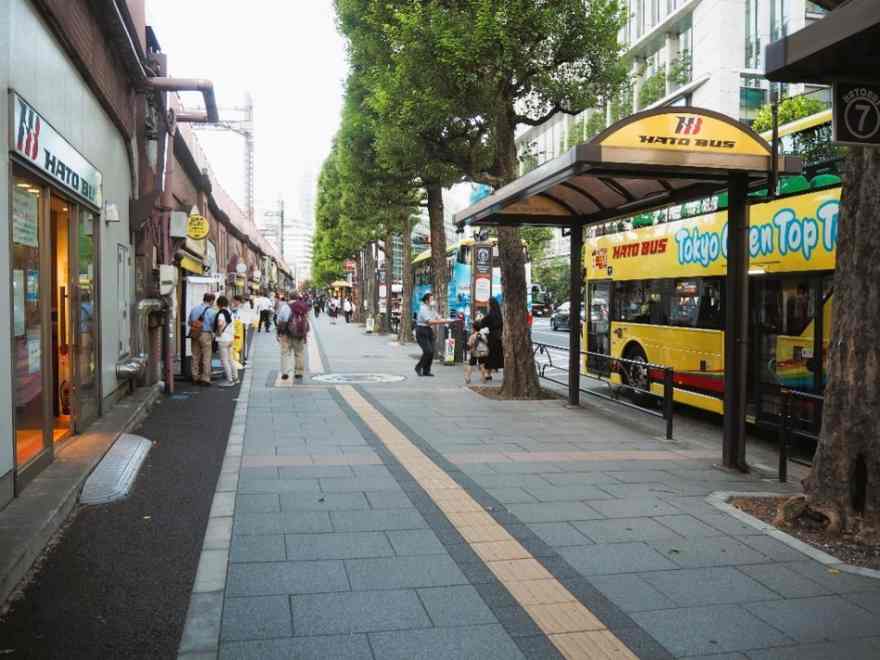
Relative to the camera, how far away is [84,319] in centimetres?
869

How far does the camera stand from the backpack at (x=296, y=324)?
1433 cm

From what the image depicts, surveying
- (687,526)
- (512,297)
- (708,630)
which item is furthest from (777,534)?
(512,297)

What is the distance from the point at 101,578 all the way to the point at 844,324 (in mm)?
4820

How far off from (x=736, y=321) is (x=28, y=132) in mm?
6085

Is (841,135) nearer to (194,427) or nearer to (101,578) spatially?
(101,578)

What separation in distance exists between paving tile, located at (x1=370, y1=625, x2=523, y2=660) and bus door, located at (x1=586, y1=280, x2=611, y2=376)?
9815mm

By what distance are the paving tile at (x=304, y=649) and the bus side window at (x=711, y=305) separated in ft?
25.7

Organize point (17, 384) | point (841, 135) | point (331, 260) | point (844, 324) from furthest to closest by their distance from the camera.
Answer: point (331, 260) → point (17, 384) → point (844, 324) → point (841, 135)

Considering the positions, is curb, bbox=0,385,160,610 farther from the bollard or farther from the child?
the child

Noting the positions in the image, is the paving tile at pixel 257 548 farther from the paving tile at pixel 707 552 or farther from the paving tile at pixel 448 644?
the paving tile at pixel 707 552

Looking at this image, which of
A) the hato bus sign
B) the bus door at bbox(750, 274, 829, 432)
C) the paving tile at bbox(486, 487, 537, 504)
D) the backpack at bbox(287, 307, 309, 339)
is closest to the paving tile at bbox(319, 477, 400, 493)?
the paving tile at bbox(486, 487, 537, 504)

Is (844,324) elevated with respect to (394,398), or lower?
elevated

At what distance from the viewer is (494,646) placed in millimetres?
3568

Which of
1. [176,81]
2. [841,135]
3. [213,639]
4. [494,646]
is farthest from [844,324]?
[176,81]
